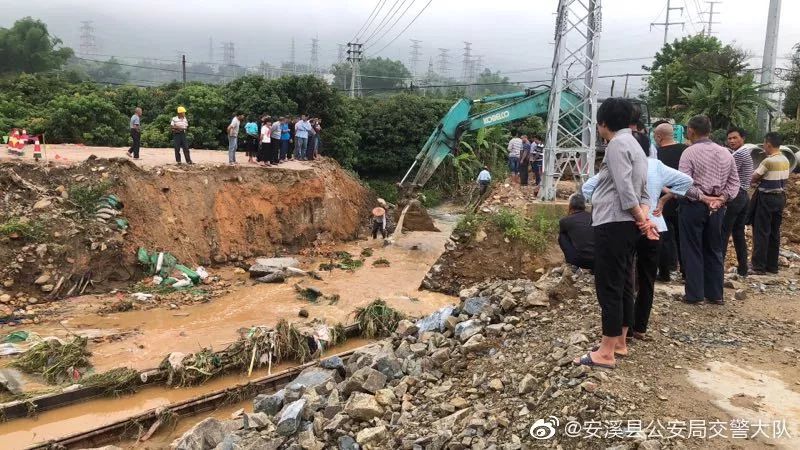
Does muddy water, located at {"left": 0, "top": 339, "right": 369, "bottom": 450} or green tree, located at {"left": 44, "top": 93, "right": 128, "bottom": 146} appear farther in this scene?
green tree, located at {"left": 44, "top": 93, "right": 128, "bottom": 146}

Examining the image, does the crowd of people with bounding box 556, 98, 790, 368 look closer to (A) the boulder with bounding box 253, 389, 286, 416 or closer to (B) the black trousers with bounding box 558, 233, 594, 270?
(B) the black trousers with bounding box 558, 233, 594, 270

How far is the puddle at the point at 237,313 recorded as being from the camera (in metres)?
9.34

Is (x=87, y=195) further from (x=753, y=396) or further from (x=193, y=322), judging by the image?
(x=753, y=396)

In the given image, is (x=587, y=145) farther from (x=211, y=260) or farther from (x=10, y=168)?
(x=10, y=168)

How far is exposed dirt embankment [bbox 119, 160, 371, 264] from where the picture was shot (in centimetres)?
1362

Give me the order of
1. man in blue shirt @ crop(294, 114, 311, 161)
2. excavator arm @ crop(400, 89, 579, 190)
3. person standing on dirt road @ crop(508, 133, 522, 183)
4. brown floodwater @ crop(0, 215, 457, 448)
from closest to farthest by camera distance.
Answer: brown floodwater @ crop(0, 215, 457, 448)
excavator arm @ crop(400, 89, 579, 190)
person standing on dirt road @ crop(508, 133, 522, 183)
man in blue shirt @ crop(294, 114, 311, 161)

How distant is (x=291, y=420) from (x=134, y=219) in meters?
10.4

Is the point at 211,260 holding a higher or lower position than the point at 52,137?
lower

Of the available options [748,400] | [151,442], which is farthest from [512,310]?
[151,442]

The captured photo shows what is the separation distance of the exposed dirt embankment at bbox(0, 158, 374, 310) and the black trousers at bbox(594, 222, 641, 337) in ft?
35.5

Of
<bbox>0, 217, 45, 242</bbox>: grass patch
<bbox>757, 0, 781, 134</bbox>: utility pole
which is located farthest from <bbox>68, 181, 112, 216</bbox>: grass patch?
<bbox>757, 0, 781, 134</bbox>: utility pole

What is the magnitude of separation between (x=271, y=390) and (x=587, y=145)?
937 centimetres

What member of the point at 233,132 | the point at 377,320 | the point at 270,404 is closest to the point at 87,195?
the point at 233,132

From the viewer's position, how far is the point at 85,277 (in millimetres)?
11867
